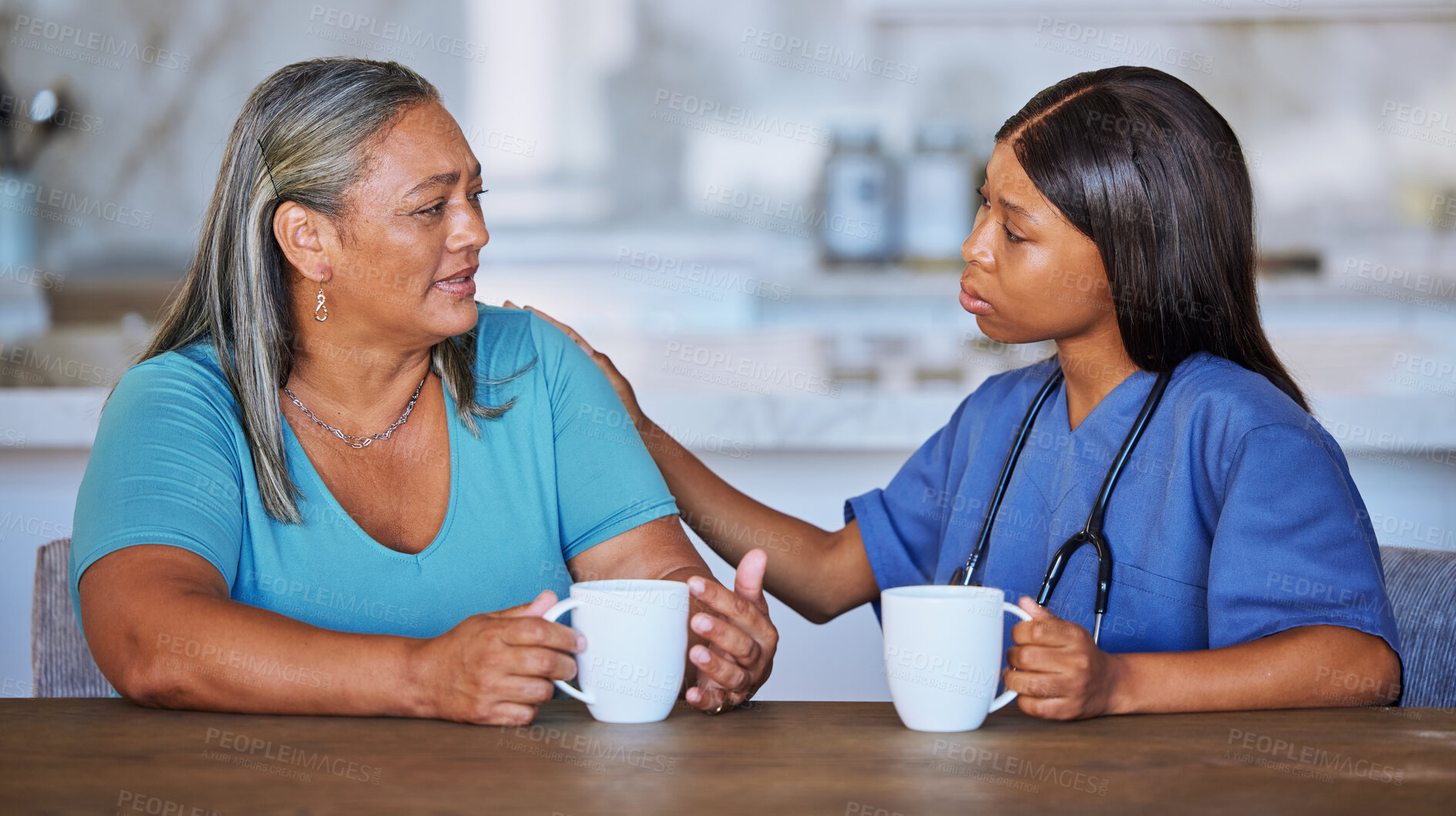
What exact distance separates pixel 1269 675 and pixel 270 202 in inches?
39.1

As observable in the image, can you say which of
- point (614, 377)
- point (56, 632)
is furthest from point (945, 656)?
point (56, 632)

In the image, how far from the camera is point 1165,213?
45.8 inches

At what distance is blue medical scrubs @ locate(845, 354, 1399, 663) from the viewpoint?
3.32 feet

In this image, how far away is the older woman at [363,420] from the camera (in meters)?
1.11

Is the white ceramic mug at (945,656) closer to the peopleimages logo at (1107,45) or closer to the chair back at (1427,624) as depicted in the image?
the chair back at (1427,624)

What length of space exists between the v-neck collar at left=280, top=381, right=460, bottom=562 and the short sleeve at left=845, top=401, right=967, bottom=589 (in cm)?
47

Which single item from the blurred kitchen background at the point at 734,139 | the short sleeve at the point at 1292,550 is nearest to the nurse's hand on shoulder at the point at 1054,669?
the short sleeve at the point at 1292,550

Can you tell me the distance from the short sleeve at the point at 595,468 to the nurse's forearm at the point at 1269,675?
539mm

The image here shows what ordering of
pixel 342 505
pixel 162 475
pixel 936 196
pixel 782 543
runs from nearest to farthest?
pixel 162 475
pixel 342 505
pixel 782 543
pixel 936 196

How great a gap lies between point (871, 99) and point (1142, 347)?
264cm

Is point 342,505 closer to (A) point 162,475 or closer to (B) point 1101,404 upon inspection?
(A) point 162,475

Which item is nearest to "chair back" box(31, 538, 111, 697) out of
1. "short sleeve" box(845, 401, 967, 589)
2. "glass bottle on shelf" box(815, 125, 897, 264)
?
"short sleeve" box(845, 401, 967, 589)

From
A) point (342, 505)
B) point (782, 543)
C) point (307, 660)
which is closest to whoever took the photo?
point (307, 660)

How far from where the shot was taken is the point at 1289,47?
368cm
